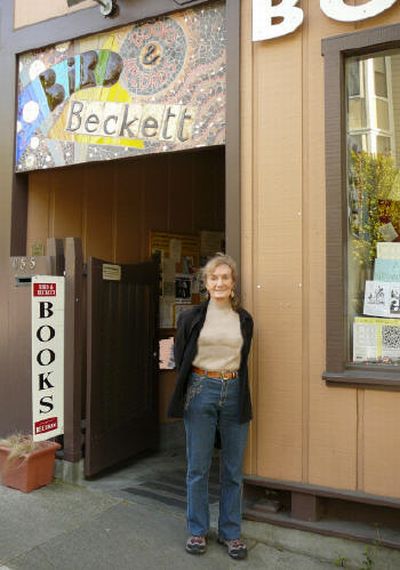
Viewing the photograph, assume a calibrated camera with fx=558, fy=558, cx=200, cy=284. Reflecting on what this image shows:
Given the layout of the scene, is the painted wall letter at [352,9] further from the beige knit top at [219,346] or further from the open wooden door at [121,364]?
the open wooden door at [121,364]

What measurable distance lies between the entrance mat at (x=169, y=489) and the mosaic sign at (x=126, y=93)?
2.82 metres

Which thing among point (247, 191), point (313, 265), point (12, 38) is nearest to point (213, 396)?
point (313, 265)

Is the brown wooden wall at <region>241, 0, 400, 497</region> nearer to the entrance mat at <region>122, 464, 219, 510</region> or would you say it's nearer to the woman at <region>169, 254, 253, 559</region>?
the woman at <region>169, 254, 253, 559</region>

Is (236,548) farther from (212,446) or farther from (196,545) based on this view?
(212,446)

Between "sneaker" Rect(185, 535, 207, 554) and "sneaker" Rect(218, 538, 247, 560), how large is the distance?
0.52 feet

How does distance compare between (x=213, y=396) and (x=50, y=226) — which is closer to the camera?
(x=213, y=396)

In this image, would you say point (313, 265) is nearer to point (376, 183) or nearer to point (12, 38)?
point (376, 183)

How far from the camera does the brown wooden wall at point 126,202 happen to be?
5.66 meters

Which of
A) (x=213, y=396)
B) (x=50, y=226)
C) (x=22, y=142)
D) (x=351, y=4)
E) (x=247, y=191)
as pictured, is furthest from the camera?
(x=50, y=226)

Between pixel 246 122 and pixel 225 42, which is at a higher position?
pixel 225 42

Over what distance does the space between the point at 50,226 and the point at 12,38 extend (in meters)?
1.84

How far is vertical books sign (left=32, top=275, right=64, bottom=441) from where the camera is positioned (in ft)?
14.6

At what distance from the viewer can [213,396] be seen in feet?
11.6

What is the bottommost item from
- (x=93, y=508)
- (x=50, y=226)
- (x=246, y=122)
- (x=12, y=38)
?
(x=93, y=508)
